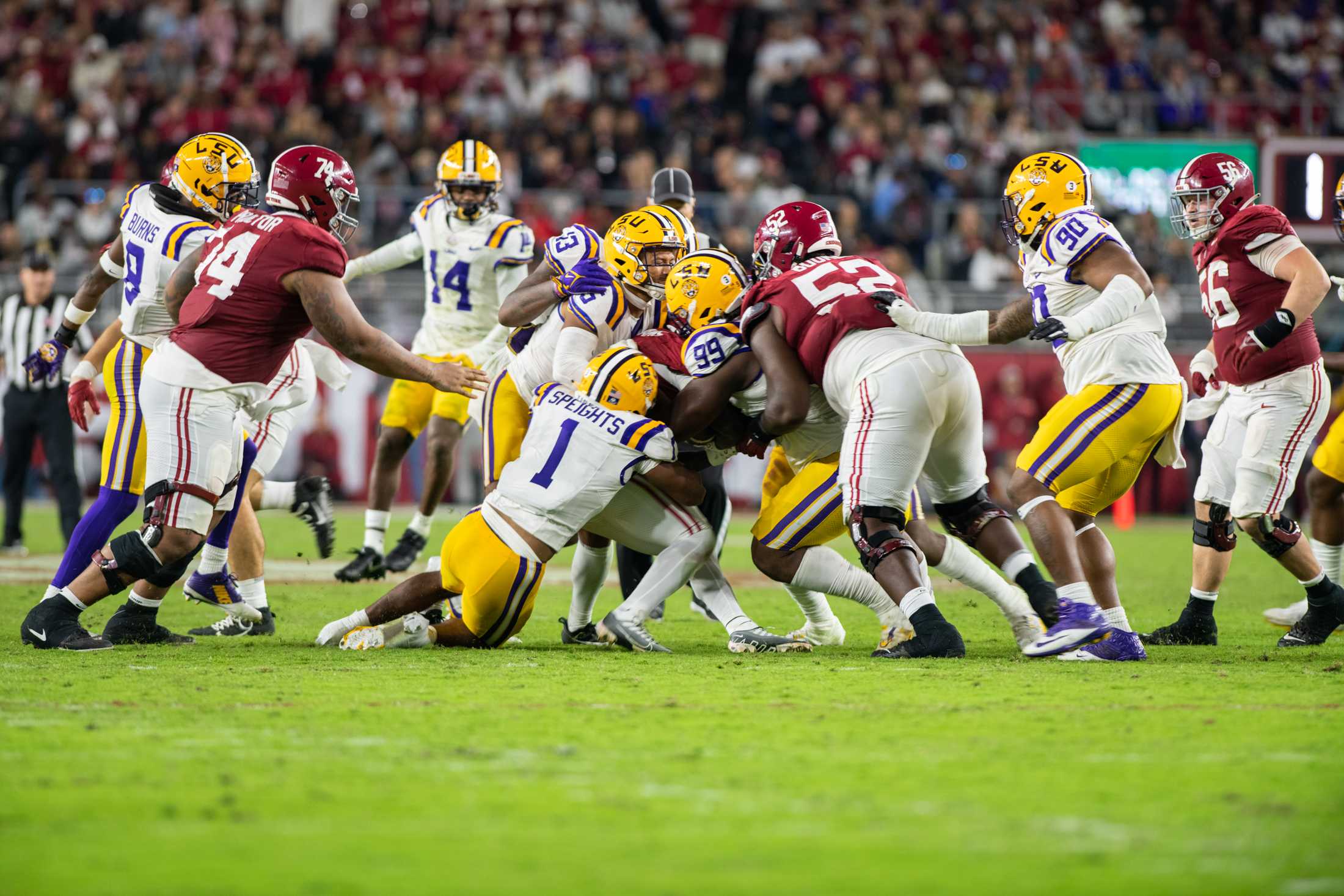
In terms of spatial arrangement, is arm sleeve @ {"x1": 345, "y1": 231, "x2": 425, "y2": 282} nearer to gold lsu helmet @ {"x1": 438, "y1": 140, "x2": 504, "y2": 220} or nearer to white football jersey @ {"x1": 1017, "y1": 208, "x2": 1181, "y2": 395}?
gold lsu helmet @ {"x1": 438, "y1": 140, "x2": 504, "y2": 220}

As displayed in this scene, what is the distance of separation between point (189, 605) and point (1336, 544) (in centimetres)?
612

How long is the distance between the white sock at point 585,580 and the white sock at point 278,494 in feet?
5.62

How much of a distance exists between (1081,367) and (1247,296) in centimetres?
120

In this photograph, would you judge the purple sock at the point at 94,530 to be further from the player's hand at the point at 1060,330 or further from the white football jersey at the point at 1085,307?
the white football jersey at the point at 1085,307

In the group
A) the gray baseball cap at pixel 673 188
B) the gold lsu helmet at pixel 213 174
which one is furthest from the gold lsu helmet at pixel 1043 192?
the gold lsu helmet at pixel 213 174

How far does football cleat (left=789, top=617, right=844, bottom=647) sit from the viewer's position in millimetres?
6871

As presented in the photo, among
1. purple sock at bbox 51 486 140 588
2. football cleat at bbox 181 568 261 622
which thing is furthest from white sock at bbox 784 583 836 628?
purple sock at bbox 51 486 140 588

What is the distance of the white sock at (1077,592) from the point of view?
6.03m

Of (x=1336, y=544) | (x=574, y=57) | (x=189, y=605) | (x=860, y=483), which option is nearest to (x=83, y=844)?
(x=860, y=483)

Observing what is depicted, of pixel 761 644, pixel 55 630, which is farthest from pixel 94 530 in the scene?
pixel 761 644

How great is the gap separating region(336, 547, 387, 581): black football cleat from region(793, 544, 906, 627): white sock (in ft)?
12.1

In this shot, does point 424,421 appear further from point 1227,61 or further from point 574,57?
point 1227,61

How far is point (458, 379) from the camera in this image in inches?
242

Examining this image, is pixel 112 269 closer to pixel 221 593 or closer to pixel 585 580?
pixel 221 593
